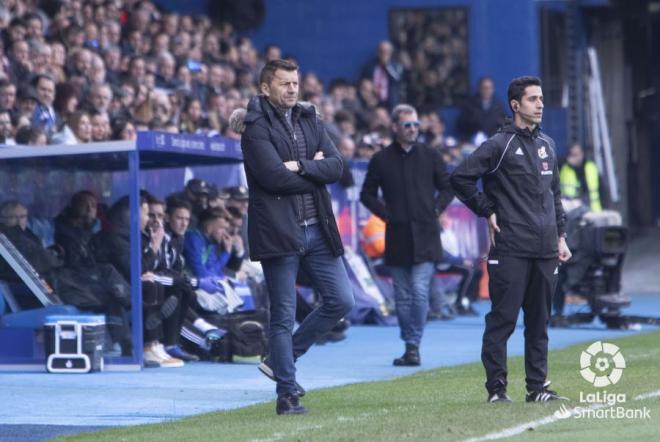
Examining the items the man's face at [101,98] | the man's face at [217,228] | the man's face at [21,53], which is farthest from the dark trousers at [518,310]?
the man's face at [21,53]

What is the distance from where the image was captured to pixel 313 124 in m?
10.0

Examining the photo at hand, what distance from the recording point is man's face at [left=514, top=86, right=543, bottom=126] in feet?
31.8

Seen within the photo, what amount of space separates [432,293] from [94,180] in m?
6.36

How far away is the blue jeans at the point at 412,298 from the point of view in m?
13.7

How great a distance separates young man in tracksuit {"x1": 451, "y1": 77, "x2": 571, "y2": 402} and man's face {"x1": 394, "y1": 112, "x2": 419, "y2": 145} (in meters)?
4.28

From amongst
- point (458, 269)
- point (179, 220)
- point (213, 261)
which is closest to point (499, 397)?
point (179, 220)

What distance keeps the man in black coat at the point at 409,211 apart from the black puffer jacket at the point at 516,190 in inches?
157

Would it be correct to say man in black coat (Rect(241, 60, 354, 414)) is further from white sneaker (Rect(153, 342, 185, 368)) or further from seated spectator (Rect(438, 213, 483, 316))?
seated spectator (Rect(438, 213, 483, 316))

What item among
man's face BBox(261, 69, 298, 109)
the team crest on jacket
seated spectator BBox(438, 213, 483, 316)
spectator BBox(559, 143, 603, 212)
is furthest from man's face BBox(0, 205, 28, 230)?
spectator BBox(559, 143, 603, 212)

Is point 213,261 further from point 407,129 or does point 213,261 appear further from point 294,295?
point 294,295

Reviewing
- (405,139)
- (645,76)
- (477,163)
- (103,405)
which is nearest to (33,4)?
(405,139)

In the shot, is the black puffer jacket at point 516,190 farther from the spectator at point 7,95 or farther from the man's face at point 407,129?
the spectator at point 7,95

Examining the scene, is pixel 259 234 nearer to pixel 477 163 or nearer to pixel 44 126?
pixel 477 163

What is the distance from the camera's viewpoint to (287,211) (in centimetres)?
966
